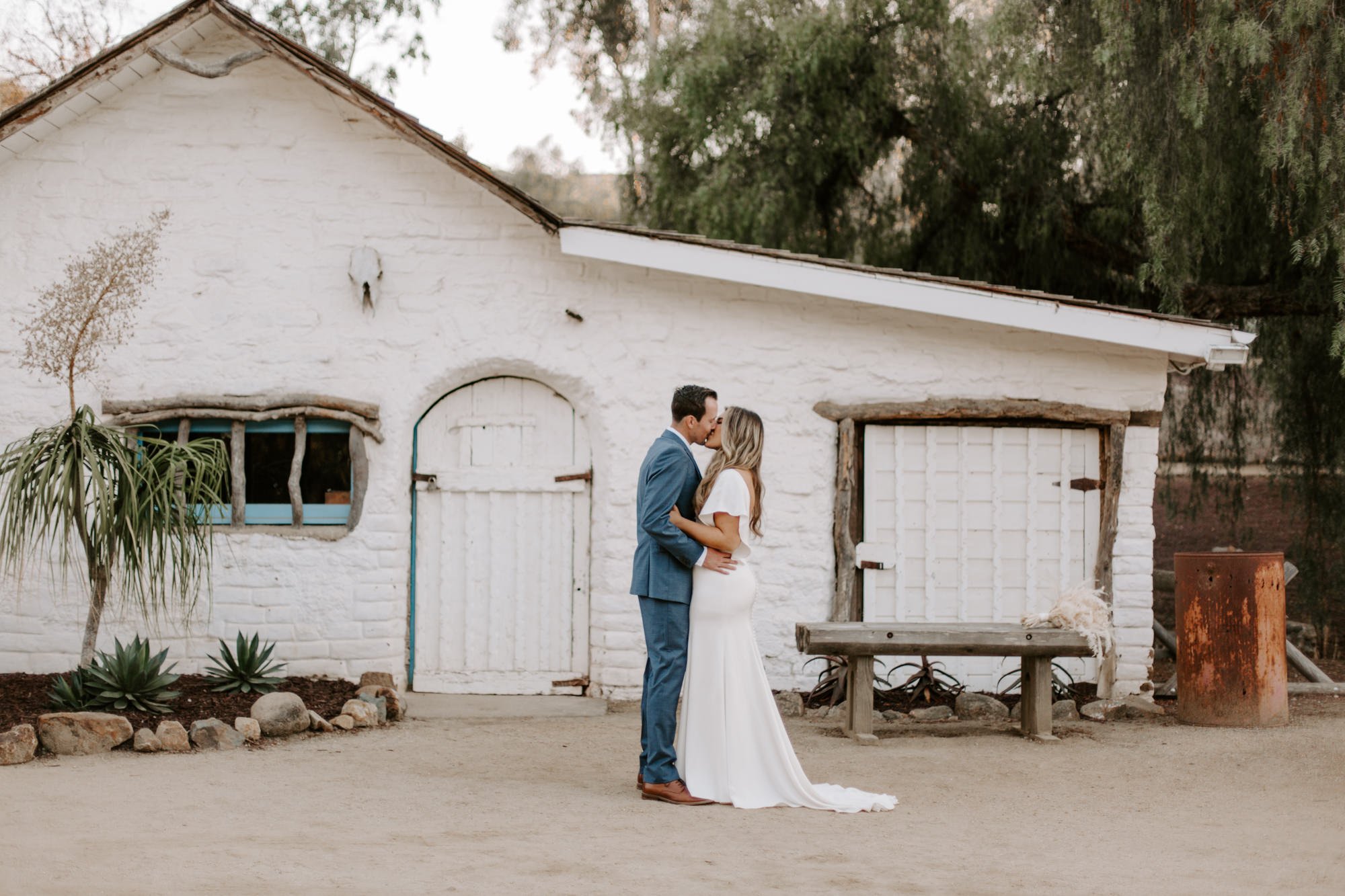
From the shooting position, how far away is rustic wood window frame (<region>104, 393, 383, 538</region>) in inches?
352

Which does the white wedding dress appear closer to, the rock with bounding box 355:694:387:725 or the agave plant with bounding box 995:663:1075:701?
the rock with bounding box 355:694:387:725

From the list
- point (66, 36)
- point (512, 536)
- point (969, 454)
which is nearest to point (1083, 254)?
point (969, 454)

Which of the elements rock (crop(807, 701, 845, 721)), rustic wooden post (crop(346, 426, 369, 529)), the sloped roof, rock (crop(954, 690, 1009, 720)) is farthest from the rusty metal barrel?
rustic wooden post (crop(346, 426, 369, 529))

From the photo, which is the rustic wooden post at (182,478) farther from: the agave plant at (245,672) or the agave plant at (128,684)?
the agave plant at (245,672)

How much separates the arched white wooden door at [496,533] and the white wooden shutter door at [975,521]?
199cm

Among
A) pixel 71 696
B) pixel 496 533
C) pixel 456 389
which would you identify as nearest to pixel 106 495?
pixel 71 696

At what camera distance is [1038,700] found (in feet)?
25.7

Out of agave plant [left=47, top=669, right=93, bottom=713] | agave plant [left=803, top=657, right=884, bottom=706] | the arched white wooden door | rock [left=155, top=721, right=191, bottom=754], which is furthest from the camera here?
the arched white wooden door

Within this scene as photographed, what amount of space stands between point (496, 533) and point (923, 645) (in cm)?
313

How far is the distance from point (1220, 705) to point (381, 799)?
16.9ft

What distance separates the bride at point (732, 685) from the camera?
5914 mm

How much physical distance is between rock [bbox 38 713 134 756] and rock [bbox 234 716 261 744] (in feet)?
2.00

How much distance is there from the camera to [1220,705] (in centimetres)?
835

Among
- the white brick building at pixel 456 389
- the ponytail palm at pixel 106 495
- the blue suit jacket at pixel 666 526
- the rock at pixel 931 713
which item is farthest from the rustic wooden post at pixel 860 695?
the ponytail palm at pixel 106 495
